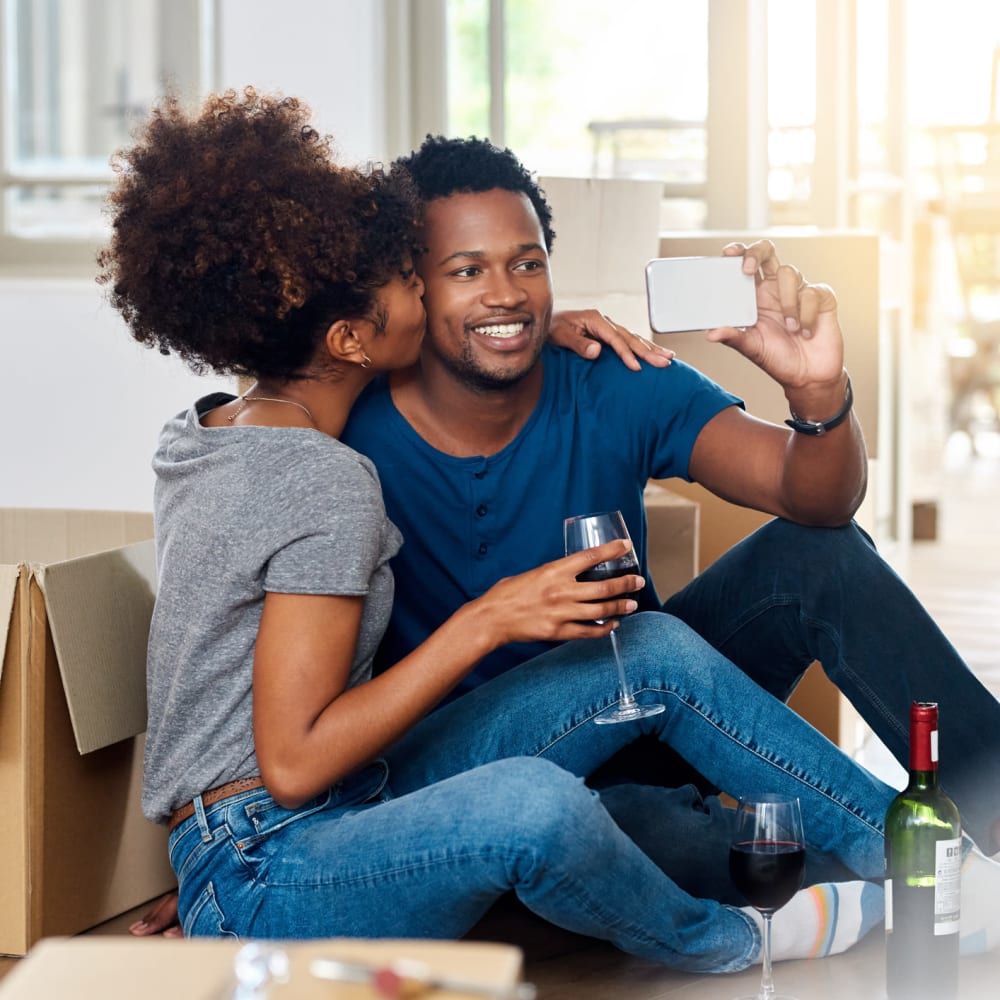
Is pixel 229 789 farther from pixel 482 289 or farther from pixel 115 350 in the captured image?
pixel 115 350

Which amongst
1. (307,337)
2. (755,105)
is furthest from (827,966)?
(755,105)

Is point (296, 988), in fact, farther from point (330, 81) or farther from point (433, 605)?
point (330, 81)

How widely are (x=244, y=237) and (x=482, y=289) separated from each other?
1.14 feet

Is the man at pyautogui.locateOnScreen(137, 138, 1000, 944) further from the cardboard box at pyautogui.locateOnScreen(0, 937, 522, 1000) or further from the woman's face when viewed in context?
the cardboard box at pyautogui.locateOnScreen(0, 937, 522, 1000)

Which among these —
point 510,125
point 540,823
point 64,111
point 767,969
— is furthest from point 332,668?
point 64,111

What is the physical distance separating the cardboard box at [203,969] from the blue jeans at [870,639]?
0.97 meters

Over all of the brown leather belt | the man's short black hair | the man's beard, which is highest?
the man's short black hair

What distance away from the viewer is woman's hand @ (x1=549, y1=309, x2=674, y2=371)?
1.84 meters

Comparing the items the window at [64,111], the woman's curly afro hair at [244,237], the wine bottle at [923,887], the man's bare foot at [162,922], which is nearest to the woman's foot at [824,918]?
the wine bottle at [923,887]

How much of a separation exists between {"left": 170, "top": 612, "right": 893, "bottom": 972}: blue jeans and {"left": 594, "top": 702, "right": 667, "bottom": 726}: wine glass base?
11 mm

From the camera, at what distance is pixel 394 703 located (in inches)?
55.2

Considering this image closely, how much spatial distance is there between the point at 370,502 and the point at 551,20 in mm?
2076

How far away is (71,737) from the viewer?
69.7 inches

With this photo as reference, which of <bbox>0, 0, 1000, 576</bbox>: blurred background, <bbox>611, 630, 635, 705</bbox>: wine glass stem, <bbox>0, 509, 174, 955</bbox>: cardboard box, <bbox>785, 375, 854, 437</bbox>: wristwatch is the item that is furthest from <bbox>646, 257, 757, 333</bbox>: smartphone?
<bbox>0, 0, 1000, 576</bbox>: blurred background
